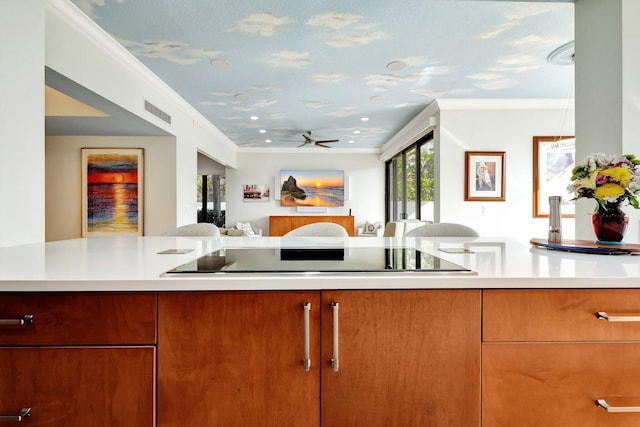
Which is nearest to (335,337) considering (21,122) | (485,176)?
(21,122)

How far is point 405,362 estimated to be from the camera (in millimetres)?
864

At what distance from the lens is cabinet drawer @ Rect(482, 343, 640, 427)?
2.82 ft

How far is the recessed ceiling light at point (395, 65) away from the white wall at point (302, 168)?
189 inches

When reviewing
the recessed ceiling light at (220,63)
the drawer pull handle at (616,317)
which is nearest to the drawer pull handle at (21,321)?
the drawer pull handle at (616,317)

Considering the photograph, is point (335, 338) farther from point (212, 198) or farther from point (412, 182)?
point (212, 198)

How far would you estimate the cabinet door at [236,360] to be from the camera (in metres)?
0.84

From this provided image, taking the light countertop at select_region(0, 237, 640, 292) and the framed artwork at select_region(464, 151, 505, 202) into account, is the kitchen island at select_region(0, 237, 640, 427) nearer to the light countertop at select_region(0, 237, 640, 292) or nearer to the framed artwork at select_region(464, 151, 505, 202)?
the light countertop at select_region(0, 237, 640, 292)

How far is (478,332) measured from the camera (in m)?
0.86

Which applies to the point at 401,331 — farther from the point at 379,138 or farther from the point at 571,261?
the point at 379,138

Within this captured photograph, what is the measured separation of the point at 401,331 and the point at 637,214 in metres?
2.12

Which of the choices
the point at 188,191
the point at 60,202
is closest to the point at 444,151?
the point at 188,191

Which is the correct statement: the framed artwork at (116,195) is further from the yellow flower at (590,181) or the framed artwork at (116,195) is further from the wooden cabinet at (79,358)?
the yellow flower at (590,181)

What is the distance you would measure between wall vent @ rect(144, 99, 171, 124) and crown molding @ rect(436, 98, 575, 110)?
12.0ft

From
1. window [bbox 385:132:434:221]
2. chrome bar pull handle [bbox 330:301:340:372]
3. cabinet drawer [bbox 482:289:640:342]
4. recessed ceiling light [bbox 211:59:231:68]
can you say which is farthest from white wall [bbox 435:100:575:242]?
chrome bar pull handle [bbox 330:301:340:372]
